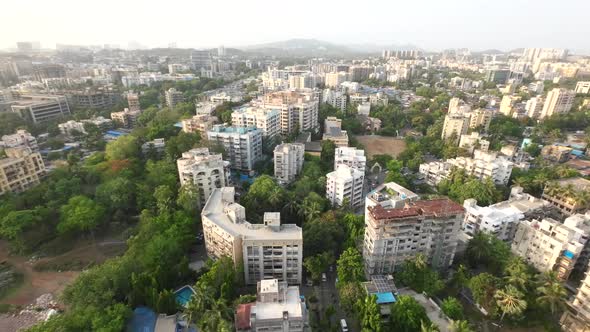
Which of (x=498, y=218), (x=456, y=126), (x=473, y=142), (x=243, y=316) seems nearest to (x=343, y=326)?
(x=243, y=316)

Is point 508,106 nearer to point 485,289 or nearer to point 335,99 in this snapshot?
point 335,99

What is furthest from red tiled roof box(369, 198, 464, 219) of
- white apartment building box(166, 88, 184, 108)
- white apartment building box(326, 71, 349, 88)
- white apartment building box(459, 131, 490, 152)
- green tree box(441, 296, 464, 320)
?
white apartment building box(326, 71, 349, 88)

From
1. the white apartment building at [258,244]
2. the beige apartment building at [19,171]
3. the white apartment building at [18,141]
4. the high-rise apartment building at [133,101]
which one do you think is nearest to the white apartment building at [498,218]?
the white apartment building at [258,244]

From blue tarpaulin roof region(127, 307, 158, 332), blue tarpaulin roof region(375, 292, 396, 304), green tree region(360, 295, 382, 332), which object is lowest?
blue tarpaulin roof region(127, 307, 158, 332)

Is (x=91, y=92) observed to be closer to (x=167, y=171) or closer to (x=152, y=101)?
(x=152, y=101)

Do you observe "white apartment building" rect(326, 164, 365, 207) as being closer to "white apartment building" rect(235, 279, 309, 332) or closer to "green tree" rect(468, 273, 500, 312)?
"green tree" rect(468, 273, 500, 312)

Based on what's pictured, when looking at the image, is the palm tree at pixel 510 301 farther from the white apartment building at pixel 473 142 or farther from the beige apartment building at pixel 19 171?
the beige apartment building at pixel 19 171
